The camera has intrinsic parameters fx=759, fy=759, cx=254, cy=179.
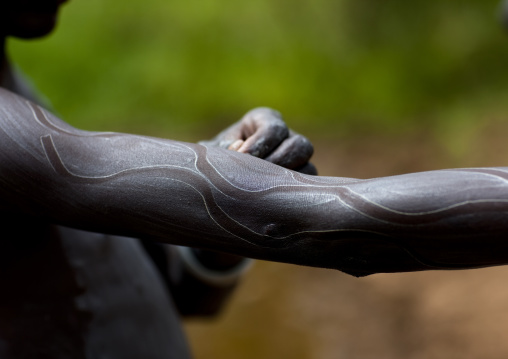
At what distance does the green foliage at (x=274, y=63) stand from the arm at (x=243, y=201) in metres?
1.84

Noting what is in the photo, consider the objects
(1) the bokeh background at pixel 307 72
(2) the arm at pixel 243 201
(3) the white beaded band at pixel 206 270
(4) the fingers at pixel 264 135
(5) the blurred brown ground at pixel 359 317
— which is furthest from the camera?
(1) the bokeh background at pixel 307 72

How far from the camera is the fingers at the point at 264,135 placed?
65cm

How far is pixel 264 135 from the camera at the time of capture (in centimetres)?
66

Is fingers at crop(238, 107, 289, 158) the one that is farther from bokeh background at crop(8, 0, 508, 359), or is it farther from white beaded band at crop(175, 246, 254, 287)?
bokeh background at crop(8, 0, 508, 359)

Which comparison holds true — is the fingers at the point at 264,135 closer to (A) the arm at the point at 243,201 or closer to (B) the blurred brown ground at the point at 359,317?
(A) the arm at the point at 243,201

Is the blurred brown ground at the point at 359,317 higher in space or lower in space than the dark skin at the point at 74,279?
lower

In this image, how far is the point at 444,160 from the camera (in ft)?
7.91

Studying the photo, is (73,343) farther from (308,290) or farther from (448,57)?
(448,57)

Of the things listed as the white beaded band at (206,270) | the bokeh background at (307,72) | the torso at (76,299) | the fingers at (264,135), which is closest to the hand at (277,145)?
the fingers at (264,135)

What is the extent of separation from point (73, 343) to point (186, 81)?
185 cm

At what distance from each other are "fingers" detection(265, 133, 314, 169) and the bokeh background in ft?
5.79

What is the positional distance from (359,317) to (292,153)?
5.08 ft

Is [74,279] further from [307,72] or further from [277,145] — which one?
[307,72]

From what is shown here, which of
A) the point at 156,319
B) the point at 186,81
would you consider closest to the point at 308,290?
the point at 186,81
